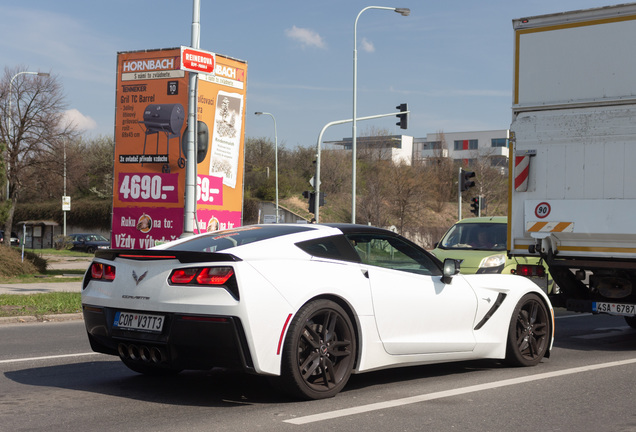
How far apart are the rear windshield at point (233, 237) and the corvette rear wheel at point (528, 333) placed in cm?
245

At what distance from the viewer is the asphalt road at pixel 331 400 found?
521 cm

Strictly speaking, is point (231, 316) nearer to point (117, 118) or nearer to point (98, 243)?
point (117, 118)

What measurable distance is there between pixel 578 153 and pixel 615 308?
76.2 inches

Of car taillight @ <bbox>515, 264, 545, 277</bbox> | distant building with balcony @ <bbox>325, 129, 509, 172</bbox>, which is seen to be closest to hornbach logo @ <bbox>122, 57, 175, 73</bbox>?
car taillight @ <bbox>515, 264, 545, 277</bbox>

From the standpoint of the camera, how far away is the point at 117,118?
21.1 metres

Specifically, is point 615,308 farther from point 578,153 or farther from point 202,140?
point 202,140

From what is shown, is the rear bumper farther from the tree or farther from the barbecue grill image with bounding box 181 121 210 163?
the tree

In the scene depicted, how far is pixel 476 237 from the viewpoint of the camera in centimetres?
1445

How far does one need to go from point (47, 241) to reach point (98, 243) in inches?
374

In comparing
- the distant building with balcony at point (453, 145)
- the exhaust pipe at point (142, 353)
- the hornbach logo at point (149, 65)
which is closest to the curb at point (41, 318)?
the exhaust pipe at point (142, 353)

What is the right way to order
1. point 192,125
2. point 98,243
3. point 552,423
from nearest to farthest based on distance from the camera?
point 552,423 → point 192,125 → point 98,243

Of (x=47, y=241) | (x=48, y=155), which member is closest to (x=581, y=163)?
(x=48, y=155)

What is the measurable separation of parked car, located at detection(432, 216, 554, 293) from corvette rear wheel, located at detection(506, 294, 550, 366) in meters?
4.70

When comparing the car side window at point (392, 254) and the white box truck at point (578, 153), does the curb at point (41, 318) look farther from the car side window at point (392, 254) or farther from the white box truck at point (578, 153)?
the car side window at point (392, 254)
